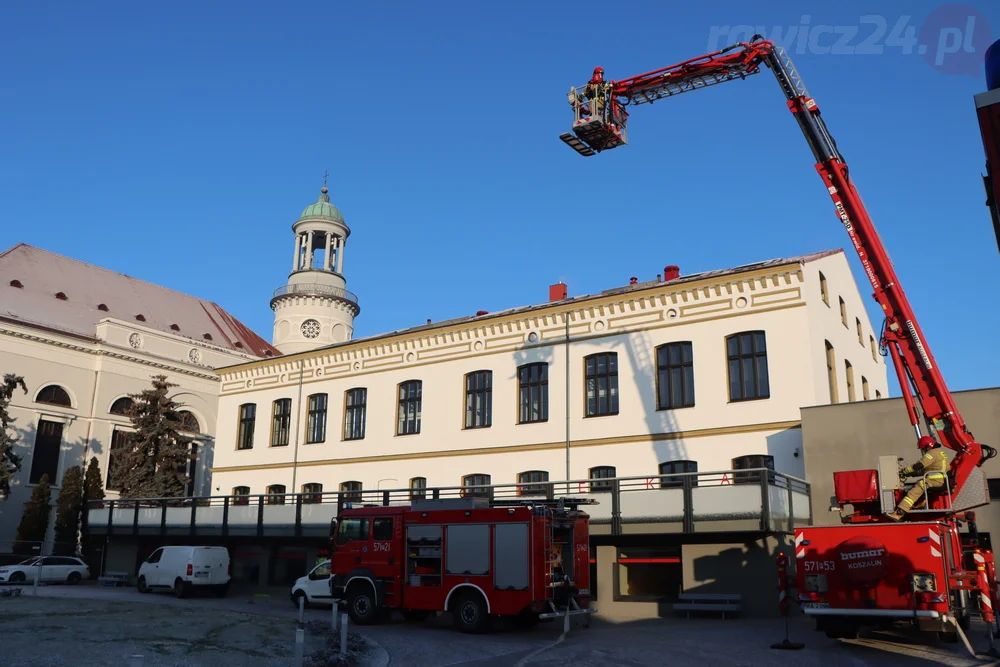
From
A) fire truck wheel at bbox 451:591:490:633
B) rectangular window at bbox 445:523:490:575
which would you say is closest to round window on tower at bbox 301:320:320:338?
rectangular window at bbox 445:523:490:575

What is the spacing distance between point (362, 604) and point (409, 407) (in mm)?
14010

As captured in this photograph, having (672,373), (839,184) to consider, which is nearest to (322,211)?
(672,373)

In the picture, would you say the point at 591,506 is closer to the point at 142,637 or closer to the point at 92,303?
the point at 142,637

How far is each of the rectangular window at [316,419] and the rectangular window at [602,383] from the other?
12693mm

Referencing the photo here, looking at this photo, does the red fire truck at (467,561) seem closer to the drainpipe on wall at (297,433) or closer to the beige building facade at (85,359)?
the drainpipe on wall at (297,433)

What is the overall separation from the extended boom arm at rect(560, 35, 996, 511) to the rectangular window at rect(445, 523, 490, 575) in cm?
894

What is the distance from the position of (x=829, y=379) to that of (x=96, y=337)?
44.1 m

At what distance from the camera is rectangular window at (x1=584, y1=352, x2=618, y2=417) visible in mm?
28783

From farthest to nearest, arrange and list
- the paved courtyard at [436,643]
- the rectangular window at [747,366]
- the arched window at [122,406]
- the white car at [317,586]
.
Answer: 1. the arched window at [122,406]
2. the rectangular window at [747,366]
3. the white car at [317,586]
4. the paved courtyard at [436,643]

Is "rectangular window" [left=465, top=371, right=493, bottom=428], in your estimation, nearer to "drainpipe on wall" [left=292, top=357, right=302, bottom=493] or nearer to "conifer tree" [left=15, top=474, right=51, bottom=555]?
"drainpipe on wall" [left=292, top=357, right=302, bottom=493]

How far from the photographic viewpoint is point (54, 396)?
50.7 m

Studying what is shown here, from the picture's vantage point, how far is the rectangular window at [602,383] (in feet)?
94.4

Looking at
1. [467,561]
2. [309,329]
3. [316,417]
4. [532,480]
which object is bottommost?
[467,561]

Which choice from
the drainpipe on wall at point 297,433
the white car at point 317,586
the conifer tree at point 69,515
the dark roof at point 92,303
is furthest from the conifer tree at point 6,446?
the white car at point 317,586
